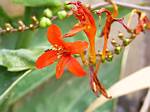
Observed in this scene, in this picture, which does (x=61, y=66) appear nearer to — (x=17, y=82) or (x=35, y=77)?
(x=17, y=82)

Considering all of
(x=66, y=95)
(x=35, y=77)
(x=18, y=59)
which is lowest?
(x=66, y=95)

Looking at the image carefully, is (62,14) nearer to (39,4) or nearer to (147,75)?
(39,4)

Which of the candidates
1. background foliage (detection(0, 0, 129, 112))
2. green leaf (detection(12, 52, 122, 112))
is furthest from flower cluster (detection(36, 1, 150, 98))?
green leaf (detection(12, 52, 122, 112))

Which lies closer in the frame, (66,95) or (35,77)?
(35,77)

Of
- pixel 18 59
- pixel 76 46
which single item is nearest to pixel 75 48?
pixel 76 46

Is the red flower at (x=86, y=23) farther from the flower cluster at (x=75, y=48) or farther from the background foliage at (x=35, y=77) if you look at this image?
the background foliage at (x=35, y=77)

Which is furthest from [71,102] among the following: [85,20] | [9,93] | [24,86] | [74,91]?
[85,20]
